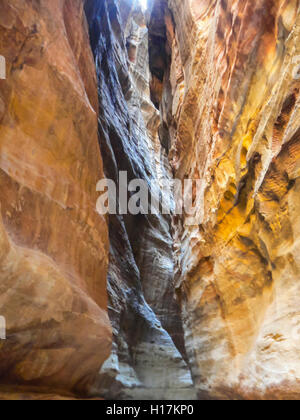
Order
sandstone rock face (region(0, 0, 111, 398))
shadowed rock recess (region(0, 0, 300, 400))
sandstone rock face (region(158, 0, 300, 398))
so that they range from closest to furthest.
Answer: sandstone rock face (region(0, 0, 111, 398)), shadowed rock recess (region(0, 0, 300, 400)), sandstone rock face (region(158, 0, 300, 398))

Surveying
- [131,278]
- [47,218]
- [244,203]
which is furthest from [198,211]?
[131,278]

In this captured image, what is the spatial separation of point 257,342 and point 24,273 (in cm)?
298

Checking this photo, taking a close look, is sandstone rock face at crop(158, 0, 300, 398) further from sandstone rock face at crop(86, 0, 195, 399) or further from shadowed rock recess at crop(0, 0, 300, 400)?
sandstone rock face at crop(86, 0, 195, 399)

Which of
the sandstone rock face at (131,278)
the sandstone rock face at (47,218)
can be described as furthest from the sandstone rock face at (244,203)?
the sandstone rock face at (47,218)

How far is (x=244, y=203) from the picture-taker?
15.0 feet

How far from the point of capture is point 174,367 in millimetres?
8602

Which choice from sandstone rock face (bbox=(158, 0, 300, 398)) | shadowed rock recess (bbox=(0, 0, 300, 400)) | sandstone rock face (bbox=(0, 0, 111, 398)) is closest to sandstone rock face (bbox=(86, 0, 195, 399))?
shadowed rock recess (bbox=(0, 0, 300, 400))

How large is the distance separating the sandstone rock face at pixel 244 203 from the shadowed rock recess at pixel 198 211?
0.02 m

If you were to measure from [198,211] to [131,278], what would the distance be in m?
4.43

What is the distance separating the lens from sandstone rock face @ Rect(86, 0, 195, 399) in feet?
24.9

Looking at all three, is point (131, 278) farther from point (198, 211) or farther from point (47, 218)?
point (47, 218)

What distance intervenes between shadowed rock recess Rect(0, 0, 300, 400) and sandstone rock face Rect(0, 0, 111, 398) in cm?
2

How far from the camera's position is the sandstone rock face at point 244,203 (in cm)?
329

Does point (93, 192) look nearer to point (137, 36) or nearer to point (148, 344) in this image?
point (148, 344)
